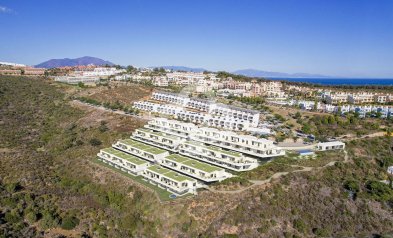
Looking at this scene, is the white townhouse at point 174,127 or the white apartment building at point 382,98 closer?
the white townhouse at point 174,127

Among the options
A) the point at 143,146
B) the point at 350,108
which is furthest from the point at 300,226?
the point at 350,108

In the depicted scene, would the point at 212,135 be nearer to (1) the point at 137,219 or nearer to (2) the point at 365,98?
(1) the point at 137,219

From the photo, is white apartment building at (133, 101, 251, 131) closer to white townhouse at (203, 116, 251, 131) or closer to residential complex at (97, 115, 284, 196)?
white townhouse at (203, 116, 251, 131)

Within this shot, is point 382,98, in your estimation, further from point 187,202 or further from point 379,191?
point 187,202

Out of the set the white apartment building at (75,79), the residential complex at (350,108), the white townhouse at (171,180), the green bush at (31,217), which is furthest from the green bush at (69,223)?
the white apartment building at (75,79)

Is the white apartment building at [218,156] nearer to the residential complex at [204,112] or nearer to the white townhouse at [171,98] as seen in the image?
the residential complex at [204,112]

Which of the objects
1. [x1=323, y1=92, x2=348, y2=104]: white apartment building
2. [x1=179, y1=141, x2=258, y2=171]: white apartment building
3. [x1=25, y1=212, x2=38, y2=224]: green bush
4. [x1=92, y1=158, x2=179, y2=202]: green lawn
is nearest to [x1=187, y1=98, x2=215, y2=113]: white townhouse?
[x1=179, y1=141, x2=258, y2=171]: white apartment building

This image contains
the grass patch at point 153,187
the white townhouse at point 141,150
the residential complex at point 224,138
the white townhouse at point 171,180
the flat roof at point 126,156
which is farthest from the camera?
the white townhouse at point 141,150

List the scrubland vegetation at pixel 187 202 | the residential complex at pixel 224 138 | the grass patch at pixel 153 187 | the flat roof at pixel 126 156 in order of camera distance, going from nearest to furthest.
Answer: the scrubland vegetation at pixel 187 202 → the grass patch at pixel 153 187 → the residential complex at pixel 224 138 → the flat roof at pixel 126 156
